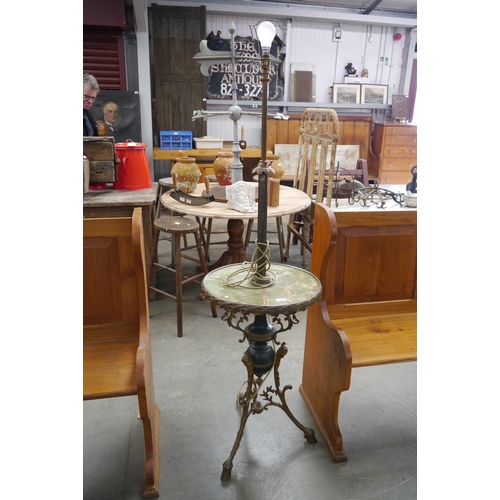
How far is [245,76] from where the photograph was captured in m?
6.83

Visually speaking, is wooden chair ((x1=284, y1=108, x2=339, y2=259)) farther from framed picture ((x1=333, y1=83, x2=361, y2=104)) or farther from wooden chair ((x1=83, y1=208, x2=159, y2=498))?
framed picture ((x1=333, y1=83, x2=361, y2=104))

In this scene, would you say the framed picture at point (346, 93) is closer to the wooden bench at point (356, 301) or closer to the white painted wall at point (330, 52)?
the white painted wall at point (330, 52)

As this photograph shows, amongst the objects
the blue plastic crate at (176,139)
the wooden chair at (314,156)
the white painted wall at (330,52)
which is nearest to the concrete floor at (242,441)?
the wooden chair at (314,156)

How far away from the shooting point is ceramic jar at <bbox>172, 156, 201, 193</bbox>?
10.6ft

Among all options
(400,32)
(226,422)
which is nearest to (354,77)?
(400,32)

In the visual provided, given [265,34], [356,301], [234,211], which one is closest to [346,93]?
[234,211]

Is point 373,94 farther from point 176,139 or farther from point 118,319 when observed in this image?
point 118,319

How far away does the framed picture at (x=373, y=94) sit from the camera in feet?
24.1

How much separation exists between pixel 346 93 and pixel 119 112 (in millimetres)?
3946

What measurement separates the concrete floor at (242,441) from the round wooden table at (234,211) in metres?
0.93

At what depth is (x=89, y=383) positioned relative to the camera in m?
1.60

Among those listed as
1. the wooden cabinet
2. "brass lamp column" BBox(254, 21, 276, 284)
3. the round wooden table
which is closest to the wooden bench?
"brass lamp column" BBox(254, 21, 276, 284)

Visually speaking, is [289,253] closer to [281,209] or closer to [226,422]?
[281,209]

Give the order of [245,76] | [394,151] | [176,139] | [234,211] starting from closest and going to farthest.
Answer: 1. [234,211]
2. [176,139]
3. [245,76]
4. [394,151]
